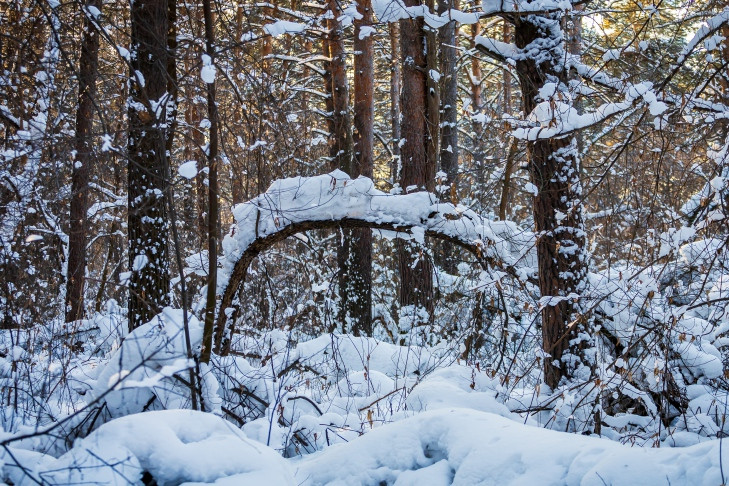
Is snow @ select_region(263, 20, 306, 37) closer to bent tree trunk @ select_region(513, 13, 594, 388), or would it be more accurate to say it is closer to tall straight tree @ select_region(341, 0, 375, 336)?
bent tree trunk @ select_region(513, 13, 594, 388)

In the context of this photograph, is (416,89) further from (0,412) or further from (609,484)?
(609,484)

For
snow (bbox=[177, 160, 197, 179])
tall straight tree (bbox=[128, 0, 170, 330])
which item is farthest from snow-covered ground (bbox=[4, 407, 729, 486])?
→ tall straight tree (bbox=[128, 0, 170, 330])

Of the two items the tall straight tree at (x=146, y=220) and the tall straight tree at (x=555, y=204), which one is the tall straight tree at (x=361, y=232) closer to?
the tall straight tree at (x=146, y=220)

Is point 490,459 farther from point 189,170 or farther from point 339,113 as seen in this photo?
point 339,113

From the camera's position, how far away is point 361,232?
37.6ft

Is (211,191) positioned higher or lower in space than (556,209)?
higher

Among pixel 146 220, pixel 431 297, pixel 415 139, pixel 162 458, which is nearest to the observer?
pixel 162 458

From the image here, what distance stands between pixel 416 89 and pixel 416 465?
7398mm

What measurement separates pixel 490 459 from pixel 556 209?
10.1 ft

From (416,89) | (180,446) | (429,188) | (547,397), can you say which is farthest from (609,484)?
(416,89)

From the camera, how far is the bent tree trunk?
18.5 ft

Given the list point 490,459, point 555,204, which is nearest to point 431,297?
point 555,204

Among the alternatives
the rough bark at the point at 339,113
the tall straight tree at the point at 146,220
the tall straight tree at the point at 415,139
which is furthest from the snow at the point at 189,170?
the rough bark at the point at 339,113

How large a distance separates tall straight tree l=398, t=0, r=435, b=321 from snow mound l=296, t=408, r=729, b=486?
6.12 meters
